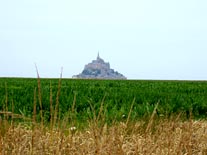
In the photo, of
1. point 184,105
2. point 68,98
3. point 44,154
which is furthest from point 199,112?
point 44,154

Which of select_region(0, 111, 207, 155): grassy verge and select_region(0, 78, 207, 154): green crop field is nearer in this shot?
select_region(0, 78, 207, 154): green crop field

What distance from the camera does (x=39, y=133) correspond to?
4723 millimetres

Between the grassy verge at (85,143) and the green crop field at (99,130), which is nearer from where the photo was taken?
the green crop field at (99,130)

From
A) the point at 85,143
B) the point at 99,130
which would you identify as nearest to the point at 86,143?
the point at 85,143

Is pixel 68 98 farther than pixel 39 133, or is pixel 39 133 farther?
pixel 68 98

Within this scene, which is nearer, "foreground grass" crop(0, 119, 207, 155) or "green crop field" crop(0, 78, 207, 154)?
"green crop field" crop(0, 78, 207, 154)

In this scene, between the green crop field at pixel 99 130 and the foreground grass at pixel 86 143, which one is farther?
the foreground grass at pixel 86 143

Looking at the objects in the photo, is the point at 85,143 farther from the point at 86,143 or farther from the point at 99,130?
the point at 99,130

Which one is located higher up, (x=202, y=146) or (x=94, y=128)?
(x=94, y=128)

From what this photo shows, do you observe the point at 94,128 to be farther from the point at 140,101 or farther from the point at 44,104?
the point at 140,101

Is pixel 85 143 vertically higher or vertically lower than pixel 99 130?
lower

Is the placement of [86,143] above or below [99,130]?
below

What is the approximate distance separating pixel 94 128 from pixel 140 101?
13414mm

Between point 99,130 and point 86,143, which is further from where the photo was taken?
point 86,143
